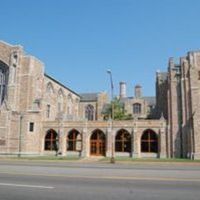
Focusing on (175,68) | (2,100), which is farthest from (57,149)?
(175,68)

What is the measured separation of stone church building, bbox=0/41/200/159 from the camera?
142 ft

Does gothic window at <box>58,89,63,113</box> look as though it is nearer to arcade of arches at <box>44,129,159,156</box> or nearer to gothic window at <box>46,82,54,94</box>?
gothic window at <box>46,82,54,94</box>

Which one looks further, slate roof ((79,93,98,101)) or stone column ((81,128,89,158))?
slate roof ((79,93,98,101))

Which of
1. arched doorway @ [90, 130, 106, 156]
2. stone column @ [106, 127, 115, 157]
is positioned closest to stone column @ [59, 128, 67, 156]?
arched doorway @ [90, 130, 106, 156]

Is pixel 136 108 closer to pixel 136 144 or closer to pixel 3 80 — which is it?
pixel 136 144

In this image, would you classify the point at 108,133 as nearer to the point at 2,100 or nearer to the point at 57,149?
the point at 57,149

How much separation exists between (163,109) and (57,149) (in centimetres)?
Result: 1999

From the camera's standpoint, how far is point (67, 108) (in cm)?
6469

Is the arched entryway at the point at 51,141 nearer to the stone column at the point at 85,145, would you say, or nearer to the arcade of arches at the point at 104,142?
the arcade of arches at the point at 104,142

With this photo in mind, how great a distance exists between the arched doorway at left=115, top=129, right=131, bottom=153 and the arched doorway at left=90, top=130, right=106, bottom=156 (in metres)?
2.13

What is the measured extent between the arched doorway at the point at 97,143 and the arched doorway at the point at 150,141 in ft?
20.8

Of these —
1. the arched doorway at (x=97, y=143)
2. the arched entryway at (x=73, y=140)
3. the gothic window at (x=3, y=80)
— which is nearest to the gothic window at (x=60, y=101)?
the arched entryway at (x=73, y=140)

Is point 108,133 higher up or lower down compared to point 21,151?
higher up

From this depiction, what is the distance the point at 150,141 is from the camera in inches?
1793
